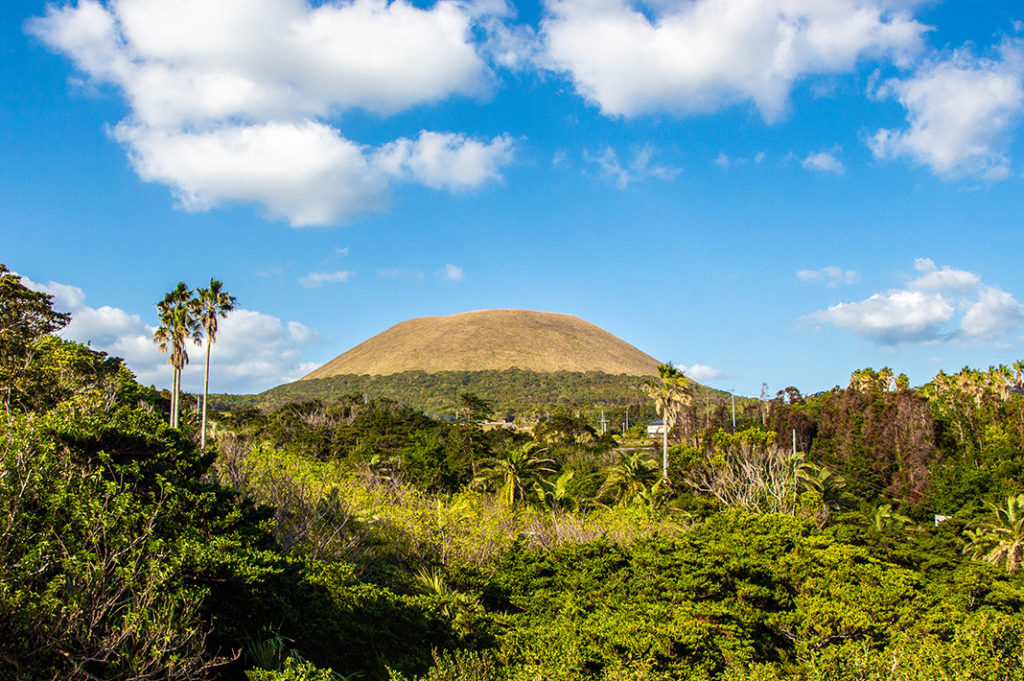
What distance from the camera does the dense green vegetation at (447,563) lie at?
10.7m

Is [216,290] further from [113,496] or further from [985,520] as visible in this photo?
[985,520]

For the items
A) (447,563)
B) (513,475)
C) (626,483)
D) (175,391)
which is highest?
(175,391)

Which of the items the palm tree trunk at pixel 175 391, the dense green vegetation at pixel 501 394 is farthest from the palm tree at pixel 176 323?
the dense green vegetation at pixel 501 394

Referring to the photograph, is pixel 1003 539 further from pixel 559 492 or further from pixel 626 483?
pixel 559 492

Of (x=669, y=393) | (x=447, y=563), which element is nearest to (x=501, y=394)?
(x=669, y=393)

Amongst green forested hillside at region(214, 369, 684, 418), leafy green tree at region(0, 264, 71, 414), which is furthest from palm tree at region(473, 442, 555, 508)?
green forested hillside at region(214, 369, 684, 418)

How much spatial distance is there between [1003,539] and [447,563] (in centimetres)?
3008

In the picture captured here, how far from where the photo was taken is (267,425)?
68062mm

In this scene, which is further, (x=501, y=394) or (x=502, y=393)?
(x=502, y=393)

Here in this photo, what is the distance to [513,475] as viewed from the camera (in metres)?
41.5

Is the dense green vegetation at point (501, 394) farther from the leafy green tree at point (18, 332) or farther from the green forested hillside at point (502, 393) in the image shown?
the leafy green tree at point (18, 332)

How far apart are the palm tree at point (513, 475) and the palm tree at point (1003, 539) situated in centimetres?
2427

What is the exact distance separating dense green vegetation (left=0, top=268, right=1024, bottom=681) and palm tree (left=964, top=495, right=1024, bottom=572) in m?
0.17

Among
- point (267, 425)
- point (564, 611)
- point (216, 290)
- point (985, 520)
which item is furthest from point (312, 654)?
point (267, 425)
